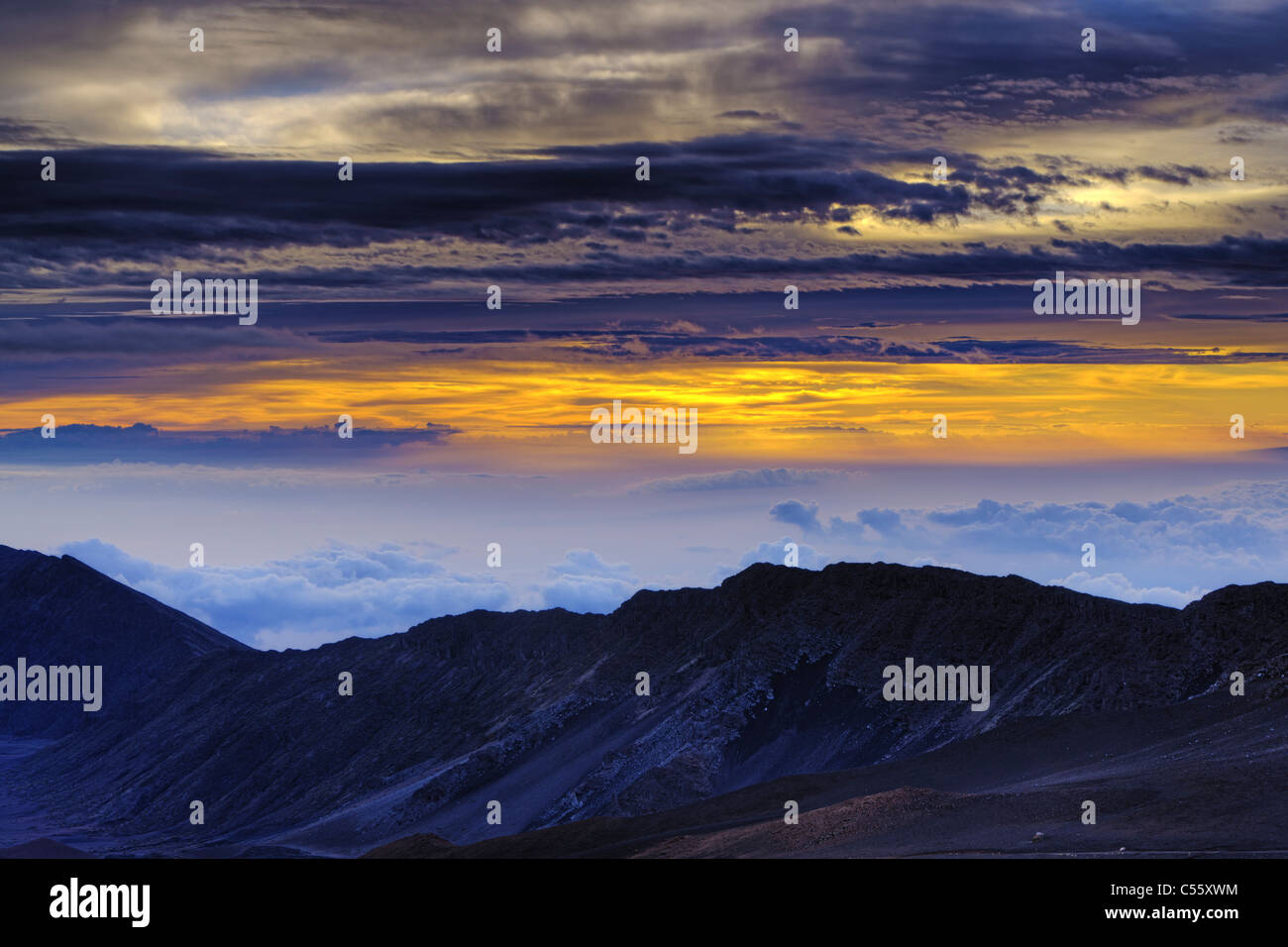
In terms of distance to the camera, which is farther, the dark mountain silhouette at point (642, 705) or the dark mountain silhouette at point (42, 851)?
the dark mountain silhouette at point (42, 851)

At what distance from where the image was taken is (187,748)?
142 m

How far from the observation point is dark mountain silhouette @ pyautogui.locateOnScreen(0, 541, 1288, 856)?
75.9m

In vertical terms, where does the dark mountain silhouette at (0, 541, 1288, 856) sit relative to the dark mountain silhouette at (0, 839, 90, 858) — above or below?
above

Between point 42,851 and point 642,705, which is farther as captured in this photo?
point 642,705

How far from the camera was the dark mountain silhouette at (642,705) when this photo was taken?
75.9 m

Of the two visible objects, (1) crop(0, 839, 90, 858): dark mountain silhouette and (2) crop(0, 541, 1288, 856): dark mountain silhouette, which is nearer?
(2) crop(0, 541, 1288, 856): dark mountain silhouette

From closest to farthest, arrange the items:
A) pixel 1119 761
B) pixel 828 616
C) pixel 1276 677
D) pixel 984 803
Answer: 1. pixel 984 803
2. pixel 1119 761
3. pixel 1276 677
4. pixel 828 616

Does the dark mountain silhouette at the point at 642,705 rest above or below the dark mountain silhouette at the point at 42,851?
above

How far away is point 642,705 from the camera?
100438 mm

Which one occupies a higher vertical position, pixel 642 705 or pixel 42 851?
pixel 642 705
